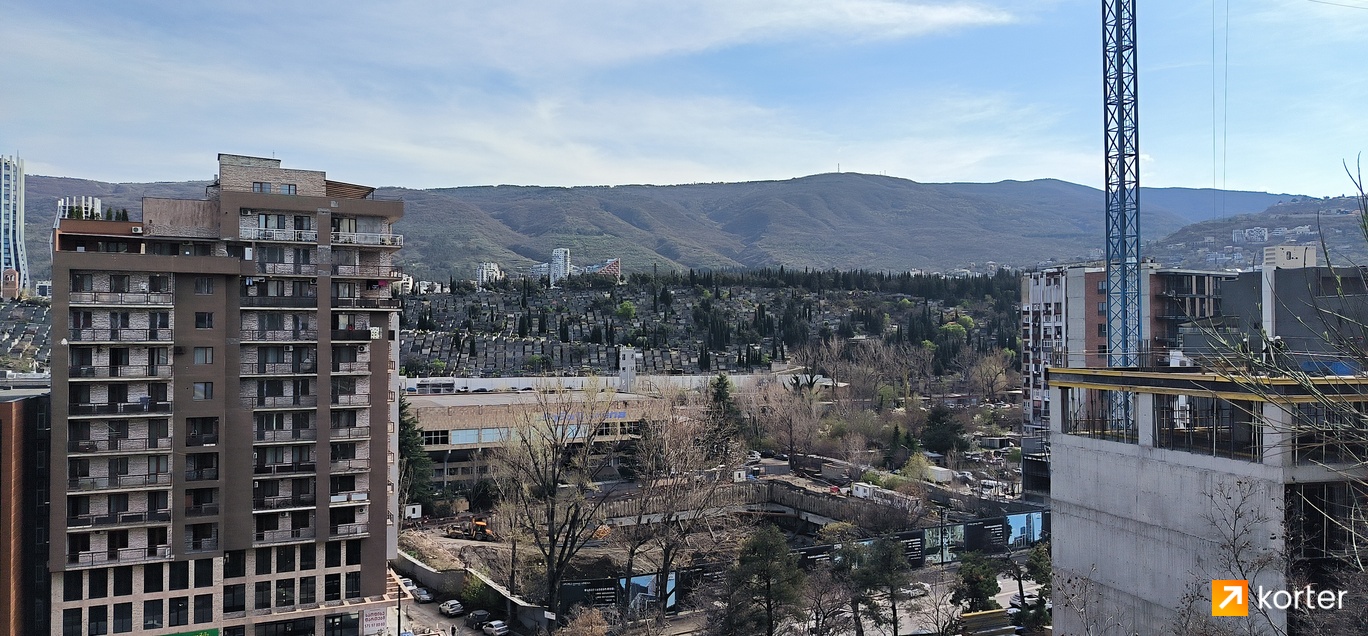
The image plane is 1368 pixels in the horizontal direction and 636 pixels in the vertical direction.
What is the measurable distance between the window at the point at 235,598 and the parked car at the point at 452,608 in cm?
640

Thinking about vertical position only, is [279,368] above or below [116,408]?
above

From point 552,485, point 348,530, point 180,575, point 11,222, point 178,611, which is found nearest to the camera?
point 178,611

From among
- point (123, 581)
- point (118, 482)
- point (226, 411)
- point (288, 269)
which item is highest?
point (288, 269)

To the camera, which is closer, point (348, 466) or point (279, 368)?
point (279, 368)

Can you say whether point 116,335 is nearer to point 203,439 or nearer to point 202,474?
point 203,439

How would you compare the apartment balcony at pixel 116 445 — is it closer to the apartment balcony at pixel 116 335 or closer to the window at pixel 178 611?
the apartment balcony at pixel 116 335

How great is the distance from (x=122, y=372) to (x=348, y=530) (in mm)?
6777

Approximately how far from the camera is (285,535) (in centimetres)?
2452

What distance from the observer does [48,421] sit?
76.8 feet

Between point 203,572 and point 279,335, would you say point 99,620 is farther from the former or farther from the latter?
point 279,335

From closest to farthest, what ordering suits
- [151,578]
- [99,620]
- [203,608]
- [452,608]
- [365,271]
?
[99,620] → [151,578] → [203,608] → [365,271] → [452,608]

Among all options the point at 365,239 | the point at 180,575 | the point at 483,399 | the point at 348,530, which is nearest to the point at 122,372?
the point at 180,575

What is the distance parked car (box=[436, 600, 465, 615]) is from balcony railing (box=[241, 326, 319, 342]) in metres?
9.54

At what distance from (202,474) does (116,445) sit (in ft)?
6.72
